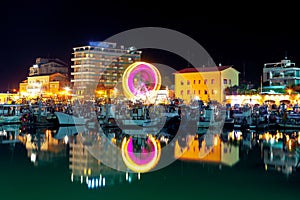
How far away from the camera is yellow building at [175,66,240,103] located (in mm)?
40594

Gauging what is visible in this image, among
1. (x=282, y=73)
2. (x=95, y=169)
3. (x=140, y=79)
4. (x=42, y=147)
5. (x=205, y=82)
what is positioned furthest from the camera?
(x=282, y=73)

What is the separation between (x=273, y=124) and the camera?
20.9 m

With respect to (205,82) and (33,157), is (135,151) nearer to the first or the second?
(33,157)

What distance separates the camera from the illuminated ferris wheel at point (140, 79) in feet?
108

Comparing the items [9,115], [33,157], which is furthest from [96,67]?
[33,157]

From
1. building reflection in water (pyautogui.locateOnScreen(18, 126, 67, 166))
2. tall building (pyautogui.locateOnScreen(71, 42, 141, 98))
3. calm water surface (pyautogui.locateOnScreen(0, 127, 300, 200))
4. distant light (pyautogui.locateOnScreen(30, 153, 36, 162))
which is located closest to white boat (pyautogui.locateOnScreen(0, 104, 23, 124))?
building reflection in water (pyautogui.locateOnScreen(18, 126, 67, 166))

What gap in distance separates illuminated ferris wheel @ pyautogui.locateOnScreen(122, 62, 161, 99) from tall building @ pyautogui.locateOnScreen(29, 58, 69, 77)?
135 ft

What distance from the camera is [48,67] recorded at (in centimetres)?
7356

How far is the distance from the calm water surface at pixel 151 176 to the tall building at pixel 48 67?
6096 cm

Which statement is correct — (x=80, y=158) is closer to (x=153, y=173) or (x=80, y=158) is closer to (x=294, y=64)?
(x=153, y=173)

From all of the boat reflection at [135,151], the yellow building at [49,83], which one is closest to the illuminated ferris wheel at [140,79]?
the boat reflection at [135,151]

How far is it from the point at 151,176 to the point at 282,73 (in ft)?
130

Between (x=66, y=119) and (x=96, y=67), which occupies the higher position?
(x=96, y=67)

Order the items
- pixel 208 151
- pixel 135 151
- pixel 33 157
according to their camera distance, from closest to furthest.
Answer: pixel 33 157, pixel 135 151, pixel 208 151
